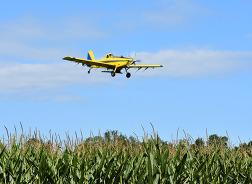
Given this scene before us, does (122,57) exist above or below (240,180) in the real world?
above

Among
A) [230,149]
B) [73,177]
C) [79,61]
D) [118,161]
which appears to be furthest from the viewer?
[79,61]

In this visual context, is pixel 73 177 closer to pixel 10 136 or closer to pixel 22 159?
pixel 22 159

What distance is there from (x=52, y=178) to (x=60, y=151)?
65.5 inches

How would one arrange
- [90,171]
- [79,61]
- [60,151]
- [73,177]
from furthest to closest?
1. [79,61]
2. [60,151]
3. [90,171]
4. [73,177]

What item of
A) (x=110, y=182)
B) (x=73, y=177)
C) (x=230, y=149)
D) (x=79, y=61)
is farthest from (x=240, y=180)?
(x=79, y=61)

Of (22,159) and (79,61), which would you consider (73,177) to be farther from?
(79,61)

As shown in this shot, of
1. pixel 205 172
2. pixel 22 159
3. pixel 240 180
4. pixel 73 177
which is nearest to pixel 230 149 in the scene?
pixel 240 180

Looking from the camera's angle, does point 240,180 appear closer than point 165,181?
No

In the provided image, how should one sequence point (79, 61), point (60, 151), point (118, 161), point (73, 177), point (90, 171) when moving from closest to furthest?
point (73, 177)
point (90, 171)
point (118, 161)
point (60, 151)
point (79, 61)

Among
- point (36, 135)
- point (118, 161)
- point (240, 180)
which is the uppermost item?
point (36, 135)

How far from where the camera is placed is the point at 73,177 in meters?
7.24

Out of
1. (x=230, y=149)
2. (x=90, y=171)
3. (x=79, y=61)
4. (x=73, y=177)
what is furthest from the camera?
(x=79, y=61)

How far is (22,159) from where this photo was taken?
768cm

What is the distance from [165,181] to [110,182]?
3.69 feet
